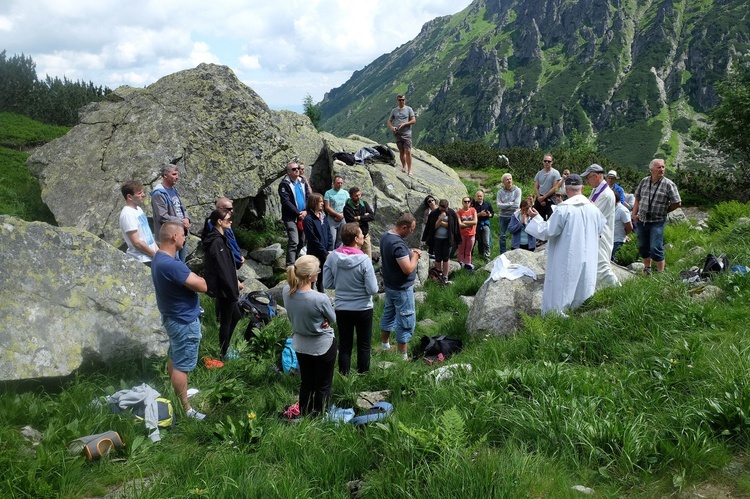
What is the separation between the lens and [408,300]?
7.18m

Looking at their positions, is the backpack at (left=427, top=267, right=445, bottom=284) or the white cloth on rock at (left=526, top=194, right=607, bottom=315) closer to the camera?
the white cloth on rock at (left=526, top=194, right=607, bottom=315)

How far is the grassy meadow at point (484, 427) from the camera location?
3.20m

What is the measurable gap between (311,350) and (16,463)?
2497 millimetres

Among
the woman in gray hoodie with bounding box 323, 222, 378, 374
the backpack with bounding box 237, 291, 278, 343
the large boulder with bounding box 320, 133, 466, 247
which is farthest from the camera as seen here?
the large boulder with bounding box 320, 133, 466, 247

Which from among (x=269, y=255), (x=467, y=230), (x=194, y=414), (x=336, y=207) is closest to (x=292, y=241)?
(x=336, y=207)

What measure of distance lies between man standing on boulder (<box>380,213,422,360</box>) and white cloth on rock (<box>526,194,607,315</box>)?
192 cm

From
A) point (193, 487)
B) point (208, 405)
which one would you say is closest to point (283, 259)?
point (208, 405)

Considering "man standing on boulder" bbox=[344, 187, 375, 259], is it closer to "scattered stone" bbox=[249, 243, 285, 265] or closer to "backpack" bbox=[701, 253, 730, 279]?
"scattered stone" bbox=[249, 243, 285, 265]

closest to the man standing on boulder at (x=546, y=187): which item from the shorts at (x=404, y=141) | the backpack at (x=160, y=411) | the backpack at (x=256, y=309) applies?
the shorts at (x=404, y=141)

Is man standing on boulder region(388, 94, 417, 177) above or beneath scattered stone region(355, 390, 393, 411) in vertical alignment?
above

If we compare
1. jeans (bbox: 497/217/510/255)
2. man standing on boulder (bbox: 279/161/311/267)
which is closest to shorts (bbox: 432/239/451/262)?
jeans (bbox: 497/217/510/255)

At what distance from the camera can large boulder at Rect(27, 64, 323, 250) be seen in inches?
427

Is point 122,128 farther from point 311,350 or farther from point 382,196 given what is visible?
point 311,350

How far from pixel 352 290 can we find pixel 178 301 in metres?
2.08
